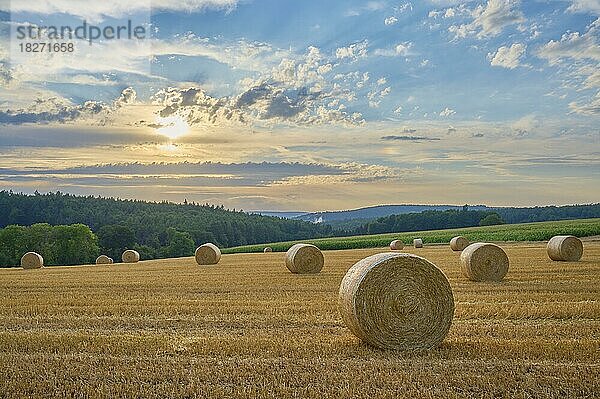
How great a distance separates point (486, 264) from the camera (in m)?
19.8

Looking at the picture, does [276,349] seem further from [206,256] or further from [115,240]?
[115,240]

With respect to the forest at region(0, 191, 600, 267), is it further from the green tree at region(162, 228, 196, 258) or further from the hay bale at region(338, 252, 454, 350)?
the hay bale at region(338, 252, 454, 350)

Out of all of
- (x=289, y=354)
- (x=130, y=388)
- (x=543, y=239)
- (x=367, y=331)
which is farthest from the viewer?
(x=543, y=239)

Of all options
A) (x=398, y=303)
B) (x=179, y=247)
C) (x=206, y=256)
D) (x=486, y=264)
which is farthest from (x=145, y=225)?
(x=398, y=303)

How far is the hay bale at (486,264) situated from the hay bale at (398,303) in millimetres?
9576

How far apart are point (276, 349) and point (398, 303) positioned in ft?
7.03

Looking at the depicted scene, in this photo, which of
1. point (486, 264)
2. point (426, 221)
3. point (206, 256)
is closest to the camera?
point (486, 264)

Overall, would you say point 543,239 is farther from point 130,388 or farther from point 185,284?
point 130,388

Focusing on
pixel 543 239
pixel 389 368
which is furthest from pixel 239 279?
pixel 543 239

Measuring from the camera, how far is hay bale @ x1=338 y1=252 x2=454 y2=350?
9992 mm

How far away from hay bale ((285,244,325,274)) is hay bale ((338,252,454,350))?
12.7 meters

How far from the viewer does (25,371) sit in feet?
27.9

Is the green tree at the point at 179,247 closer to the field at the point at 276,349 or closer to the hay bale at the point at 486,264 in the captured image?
the hay bale at the point at 486,264

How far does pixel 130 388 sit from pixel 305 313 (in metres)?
5.75
